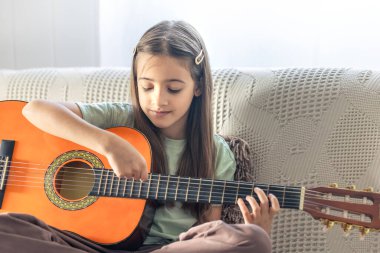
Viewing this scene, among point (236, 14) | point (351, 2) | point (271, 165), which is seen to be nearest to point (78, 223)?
point (271, 165)

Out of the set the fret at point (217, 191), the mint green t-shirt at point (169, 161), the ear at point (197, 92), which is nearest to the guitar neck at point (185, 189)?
the fret at point (217, 191)

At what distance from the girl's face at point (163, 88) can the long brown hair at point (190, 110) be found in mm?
19

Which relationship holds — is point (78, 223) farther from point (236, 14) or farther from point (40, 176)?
point (236, 14)

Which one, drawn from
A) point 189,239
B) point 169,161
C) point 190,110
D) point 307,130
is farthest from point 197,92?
point 189,239

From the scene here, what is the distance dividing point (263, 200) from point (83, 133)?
1.42 ft

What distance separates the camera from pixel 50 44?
2100mm

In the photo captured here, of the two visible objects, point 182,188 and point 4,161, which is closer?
point 182,188

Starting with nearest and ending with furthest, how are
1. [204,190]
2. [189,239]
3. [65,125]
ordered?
[189,239], [204,190], [65,125]

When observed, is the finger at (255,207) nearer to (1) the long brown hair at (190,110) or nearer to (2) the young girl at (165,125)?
(2) the young girl at (165,125)

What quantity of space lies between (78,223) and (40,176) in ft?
0.51

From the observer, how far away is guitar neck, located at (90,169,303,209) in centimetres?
117

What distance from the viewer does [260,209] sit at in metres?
1.18

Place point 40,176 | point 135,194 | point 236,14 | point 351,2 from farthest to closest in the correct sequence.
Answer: point 236,14 → point 351,2 → point 40,176 → point 135,194

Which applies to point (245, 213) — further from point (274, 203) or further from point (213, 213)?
point (213, 213)
